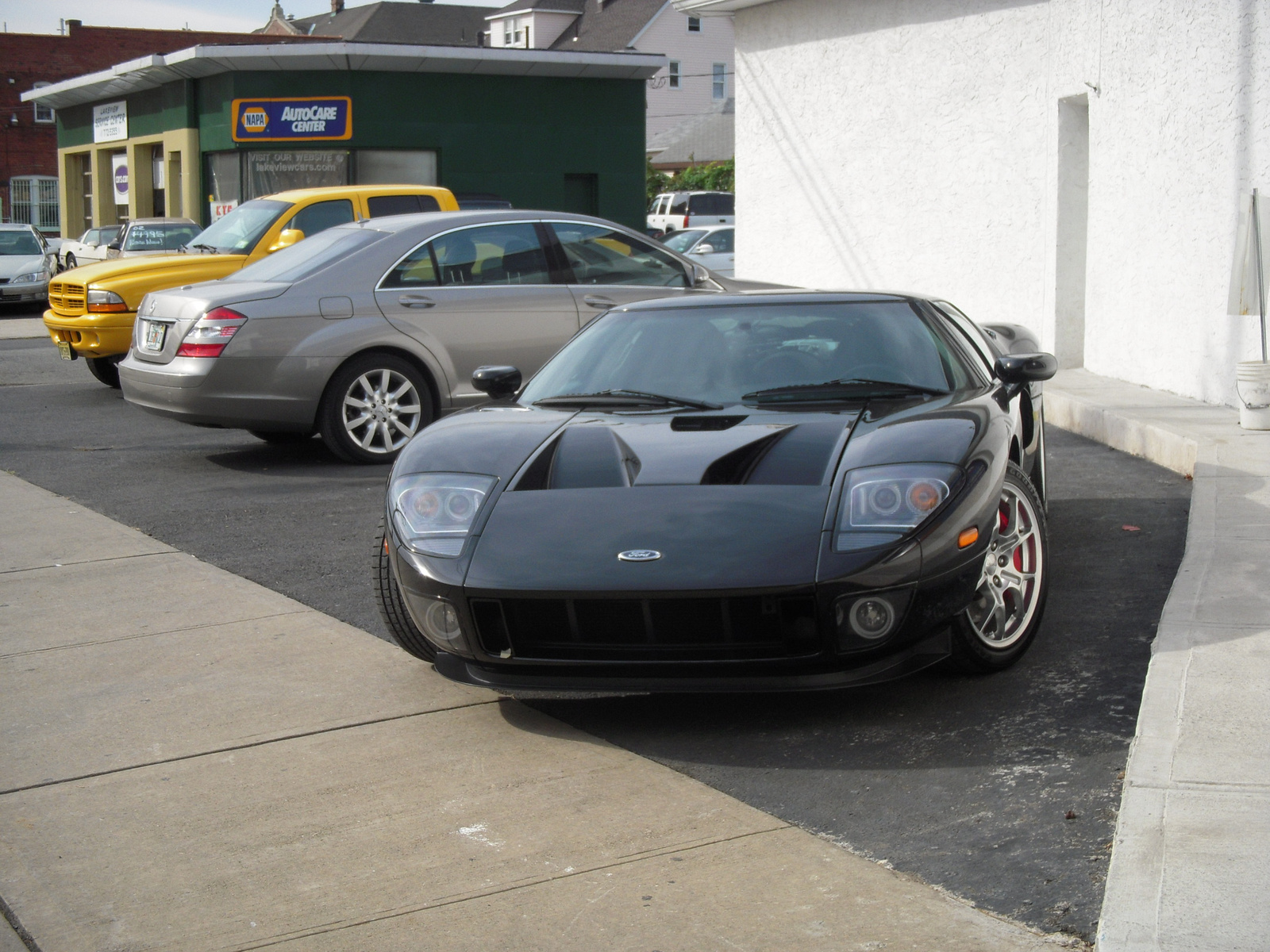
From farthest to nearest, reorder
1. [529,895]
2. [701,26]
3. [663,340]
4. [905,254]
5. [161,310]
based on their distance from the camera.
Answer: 1. [701,26]
2. [905,254]
3. [161,310]
4. [663,340]
5. [529,895]

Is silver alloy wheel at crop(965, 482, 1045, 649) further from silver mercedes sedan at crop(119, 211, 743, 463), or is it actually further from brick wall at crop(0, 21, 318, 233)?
brick wall at crop(0, 21, 318, 233)

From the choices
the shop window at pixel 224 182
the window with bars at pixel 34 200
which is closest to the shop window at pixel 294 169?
the shop window at pixel 224 182

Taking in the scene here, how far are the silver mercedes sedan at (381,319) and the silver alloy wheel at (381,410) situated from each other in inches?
0.4

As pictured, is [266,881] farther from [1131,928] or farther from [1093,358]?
[1093,358]

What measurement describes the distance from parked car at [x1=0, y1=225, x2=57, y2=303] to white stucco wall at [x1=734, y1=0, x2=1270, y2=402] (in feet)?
43.2

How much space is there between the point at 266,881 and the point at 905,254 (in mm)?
12776

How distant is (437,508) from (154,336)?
541cm

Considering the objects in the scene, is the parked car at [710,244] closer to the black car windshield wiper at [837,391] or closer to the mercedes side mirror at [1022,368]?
the mercedes side mirror at [1022,368]

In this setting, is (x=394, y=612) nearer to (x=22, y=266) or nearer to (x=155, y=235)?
(x=155, y=235)

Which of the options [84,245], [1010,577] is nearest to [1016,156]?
[1010,577]

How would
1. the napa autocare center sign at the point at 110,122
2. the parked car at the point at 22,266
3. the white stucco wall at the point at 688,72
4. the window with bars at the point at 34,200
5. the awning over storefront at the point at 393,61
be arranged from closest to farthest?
the parked car at the point at 22,266, the awning over storefront at the point at 393,61, the napa autocare center sign at the point at 110,122, the window with bars at the point at 34,200, the white stucco wall at the point at 688,72

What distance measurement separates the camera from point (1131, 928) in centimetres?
266

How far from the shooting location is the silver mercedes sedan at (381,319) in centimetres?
860

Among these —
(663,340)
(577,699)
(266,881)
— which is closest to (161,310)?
(663,340)
